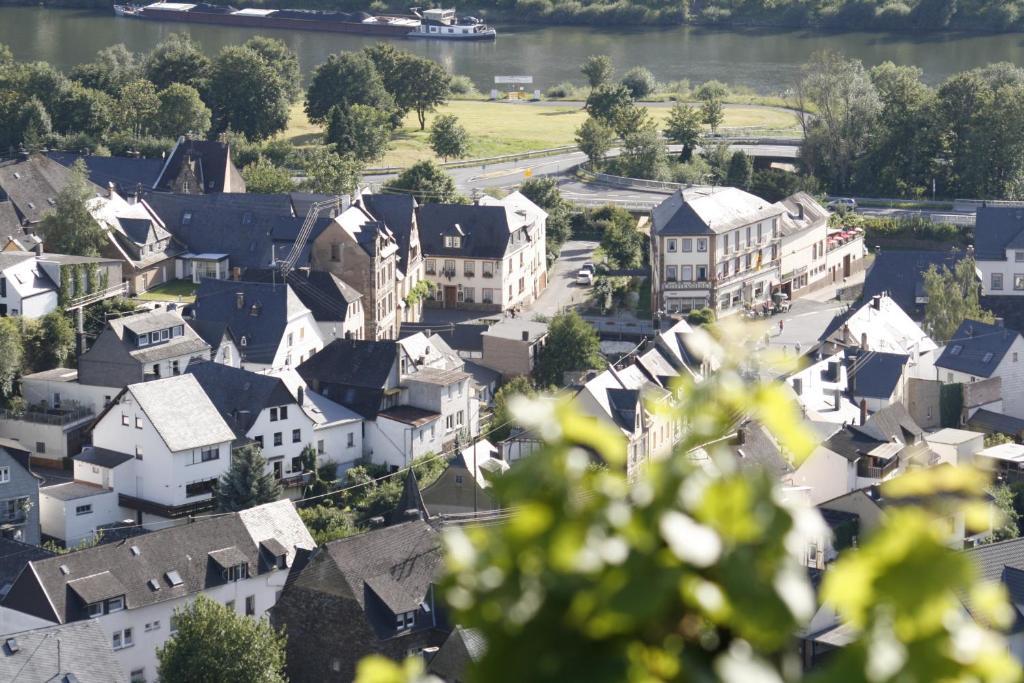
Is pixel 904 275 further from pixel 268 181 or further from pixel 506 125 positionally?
pixel 506 125

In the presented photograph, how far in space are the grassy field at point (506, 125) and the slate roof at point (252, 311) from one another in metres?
24.6

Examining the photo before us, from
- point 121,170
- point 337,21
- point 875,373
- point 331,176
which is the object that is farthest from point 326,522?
point 337,21

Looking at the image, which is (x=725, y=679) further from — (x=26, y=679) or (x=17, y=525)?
(x=17, y=525)

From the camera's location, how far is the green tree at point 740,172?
187 ft

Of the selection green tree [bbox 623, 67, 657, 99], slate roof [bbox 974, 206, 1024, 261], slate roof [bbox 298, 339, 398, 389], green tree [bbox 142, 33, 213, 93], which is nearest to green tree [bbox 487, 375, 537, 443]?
slate roof [bbox 298, 339, 398, 389]

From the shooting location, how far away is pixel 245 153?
57.1m

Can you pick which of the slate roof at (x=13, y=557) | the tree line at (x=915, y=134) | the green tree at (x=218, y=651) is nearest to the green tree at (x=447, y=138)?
the tree line at (x=915, y=134)

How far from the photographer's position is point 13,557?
25.4m

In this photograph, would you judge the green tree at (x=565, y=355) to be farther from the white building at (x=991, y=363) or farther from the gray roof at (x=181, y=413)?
the gray roof at (x=181, y=413)

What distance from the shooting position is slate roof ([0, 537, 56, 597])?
25.0 metres

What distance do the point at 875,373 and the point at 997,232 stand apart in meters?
10.2

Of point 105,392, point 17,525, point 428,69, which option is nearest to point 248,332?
point 105,392

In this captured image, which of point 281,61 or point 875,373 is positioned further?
point 281,61

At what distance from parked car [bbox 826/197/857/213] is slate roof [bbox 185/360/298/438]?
27.9m
